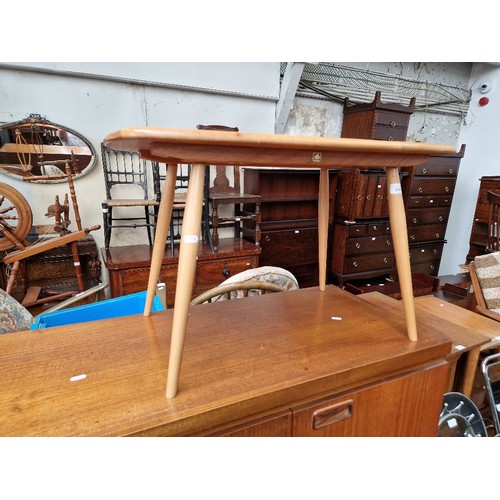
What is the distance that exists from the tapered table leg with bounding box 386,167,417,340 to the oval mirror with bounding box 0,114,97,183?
7.12 feet

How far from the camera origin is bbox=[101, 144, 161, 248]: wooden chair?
90.5 inches

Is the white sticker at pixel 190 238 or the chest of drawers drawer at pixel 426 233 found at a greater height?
the white sticker at pixel 190 238

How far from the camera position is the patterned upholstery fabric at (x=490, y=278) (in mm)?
1864

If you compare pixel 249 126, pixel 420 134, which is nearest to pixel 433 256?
pixel 420 134

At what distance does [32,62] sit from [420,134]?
4026mm

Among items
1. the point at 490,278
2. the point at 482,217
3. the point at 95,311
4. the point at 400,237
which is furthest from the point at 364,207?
the point at 95,311

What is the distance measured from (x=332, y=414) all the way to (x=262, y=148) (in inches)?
20.1

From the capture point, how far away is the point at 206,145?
1.53ft

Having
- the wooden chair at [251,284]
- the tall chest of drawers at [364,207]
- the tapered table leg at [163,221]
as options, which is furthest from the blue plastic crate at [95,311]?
the tall chest of drawers at [364,207]

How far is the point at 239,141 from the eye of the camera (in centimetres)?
47

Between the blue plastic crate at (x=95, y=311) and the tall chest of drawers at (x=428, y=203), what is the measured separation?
9.99ft

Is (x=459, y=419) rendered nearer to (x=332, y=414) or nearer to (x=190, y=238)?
(x=332, y=414)

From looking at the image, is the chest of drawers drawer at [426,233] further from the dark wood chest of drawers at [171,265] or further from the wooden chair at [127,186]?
the wooden chair at [127,186]

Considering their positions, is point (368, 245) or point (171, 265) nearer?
point (171, 265)
